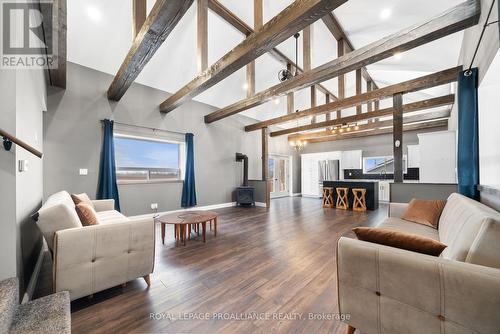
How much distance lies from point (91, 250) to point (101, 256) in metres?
0.09

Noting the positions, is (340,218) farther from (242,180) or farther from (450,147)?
(242,180)

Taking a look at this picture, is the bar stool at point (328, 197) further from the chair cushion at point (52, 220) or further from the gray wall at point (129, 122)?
the chair cushion at point (52, 220)

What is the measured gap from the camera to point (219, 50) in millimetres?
4086

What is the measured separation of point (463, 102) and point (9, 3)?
14.9 ft

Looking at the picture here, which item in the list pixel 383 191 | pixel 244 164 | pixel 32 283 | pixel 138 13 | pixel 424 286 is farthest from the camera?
pixel 383 191

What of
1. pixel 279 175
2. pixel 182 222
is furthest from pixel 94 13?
pixel 279 175

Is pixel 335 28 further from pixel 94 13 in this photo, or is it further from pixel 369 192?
pixel 369 192

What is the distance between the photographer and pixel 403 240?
3.71 feet

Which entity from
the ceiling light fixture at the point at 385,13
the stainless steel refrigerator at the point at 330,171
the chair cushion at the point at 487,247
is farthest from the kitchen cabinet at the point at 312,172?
the chair cushion at the point at 487,247

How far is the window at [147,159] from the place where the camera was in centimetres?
429

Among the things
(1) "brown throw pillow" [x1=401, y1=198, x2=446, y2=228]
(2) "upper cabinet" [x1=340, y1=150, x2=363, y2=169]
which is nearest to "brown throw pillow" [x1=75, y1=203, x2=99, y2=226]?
(1) "brown throw pillow" [x1=401, y1=198, x2=446, y2=228]

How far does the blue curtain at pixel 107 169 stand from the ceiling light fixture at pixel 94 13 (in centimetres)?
171

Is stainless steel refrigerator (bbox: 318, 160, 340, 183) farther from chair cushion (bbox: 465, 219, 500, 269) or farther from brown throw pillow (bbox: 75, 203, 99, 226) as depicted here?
brown throw pillow (bbox: 75, 203, 99, 226)

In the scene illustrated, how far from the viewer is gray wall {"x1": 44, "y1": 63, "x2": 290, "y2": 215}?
3.47 meters
